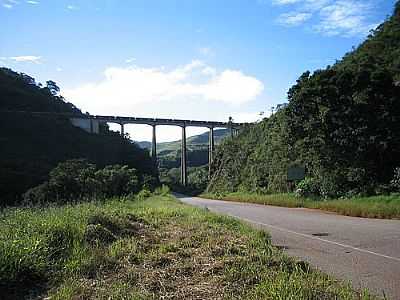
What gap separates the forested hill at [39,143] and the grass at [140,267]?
38405 millimetres

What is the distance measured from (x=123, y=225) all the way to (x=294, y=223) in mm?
7042

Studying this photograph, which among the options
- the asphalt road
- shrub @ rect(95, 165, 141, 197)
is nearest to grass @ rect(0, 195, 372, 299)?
the asphalt road

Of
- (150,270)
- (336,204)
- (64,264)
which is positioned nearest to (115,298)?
(150,270)

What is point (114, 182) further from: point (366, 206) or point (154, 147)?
point (154, 147)

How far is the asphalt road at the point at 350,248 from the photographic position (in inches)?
248

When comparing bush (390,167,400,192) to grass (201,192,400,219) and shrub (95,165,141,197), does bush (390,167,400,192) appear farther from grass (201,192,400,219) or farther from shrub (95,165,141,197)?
shrub (95,165,141,197)

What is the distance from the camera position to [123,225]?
934cm

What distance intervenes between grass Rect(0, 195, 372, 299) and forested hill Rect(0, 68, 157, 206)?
38.4m

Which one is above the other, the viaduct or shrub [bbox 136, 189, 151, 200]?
the viaduct

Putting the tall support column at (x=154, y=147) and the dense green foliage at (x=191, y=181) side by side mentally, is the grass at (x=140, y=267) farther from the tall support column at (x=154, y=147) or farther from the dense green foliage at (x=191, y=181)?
the tall support column at (x=154, y=147)

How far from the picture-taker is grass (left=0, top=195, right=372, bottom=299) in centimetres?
475

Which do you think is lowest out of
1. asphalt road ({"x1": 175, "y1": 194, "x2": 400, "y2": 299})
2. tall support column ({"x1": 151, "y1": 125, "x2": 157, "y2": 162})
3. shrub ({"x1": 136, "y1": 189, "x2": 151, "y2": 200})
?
asphalt road ({"x1": 175, "y1": 194, "x2": 400, "y2": 299})

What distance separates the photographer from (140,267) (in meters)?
5.96

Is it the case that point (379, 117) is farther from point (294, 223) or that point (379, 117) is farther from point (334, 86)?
point (294, 223)
